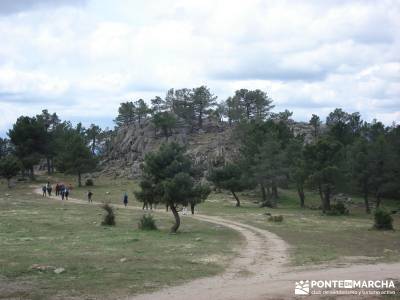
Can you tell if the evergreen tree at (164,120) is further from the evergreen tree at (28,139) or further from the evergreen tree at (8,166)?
the evergreen tree at (8,166)

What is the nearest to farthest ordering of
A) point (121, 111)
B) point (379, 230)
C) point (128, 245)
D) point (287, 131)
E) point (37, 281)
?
point (37, 281)
point (128, 245)
point (379, 230)
point (287, 131)
point (121, 111)

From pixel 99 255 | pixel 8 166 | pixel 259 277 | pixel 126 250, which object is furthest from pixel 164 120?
pixel 259 277

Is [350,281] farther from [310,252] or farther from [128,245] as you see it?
[128,245]

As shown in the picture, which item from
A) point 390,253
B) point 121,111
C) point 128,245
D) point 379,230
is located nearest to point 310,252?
point 390,253

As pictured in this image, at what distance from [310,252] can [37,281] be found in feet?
51.8

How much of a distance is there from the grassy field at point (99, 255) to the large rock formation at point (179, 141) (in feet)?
231

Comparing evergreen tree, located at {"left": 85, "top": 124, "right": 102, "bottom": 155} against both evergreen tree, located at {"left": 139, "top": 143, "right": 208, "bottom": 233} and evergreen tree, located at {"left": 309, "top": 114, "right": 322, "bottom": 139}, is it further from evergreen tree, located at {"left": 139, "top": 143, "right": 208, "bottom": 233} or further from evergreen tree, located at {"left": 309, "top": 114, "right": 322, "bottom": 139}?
evergreen tree, located at {"left": 139, "top": 143, "right": 208, "bottom": 233}

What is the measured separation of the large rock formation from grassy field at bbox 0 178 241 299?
7030 centimetres

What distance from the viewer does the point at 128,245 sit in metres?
29.1

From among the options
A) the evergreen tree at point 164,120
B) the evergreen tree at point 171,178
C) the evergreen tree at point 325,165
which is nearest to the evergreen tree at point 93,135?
the evergreen tree at point 164,120

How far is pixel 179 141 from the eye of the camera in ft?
414

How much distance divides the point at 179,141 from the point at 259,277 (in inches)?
4211

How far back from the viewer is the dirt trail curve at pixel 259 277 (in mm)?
16219

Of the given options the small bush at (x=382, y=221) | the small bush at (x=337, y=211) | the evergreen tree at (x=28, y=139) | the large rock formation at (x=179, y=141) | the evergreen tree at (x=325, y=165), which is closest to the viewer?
the small bush at (x=382, y=221)
